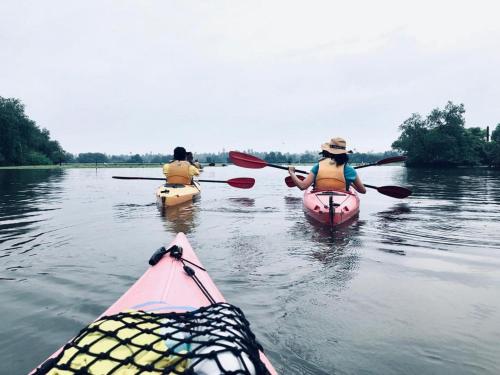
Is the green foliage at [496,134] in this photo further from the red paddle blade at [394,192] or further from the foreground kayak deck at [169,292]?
the foreground kayak deck at [169,292]

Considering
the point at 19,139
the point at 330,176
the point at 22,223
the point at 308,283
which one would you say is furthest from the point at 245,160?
the point at 19,139

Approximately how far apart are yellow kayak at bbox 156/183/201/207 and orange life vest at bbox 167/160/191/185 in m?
0.33

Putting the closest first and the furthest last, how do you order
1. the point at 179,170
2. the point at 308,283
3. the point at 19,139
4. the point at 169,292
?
1. the point at 169,292
2. the point at 308,283
3. the point at 179,170
4. the point at 19,139

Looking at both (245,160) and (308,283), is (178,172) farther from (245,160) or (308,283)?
(308,283)

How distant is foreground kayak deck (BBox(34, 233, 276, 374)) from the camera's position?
2399mm

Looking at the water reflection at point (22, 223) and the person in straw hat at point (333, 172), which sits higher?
the person in straw hat at point (333, 172)

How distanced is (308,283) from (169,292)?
2.24 m

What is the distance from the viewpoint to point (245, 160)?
1105 centimetres

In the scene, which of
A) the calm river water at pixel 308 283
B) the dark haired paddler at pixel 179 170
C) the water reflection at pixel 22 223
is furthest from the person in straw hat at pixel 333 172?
the water reflection at pixel 22 223

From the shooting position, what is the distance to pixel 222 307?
221cm

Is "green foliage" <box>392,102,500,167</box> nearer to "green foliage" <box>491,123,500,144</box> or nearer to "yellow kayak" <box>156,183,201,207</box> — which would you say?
"green foliage" <box>491,123,500,144</box>

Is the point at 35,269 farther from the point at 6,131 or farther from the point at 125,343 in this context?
the point at 6,131

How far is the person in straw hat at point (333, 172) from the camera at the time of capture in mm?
8242

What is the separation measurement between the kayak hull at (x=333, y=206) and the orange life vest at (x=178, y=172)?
16.6ft
